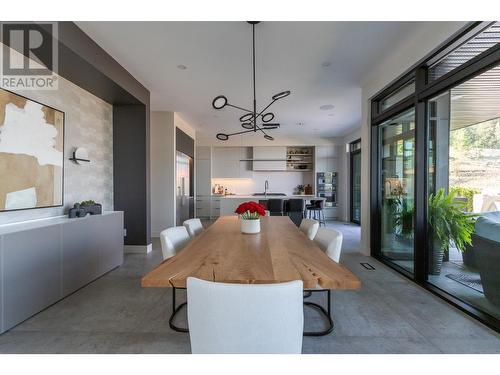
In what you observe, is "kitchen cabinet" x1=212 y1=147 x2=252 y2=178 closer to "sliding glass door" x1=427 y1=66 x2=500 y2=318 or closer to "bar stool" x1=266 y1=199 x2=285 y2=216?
"bar stool" x1=266 y1=199 x2=285 y2=216

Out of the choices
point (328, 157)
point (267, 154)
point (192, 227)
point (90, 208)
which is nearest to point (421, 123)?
point (192, 227)

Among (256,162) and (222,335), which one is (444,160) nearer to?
(222,335)

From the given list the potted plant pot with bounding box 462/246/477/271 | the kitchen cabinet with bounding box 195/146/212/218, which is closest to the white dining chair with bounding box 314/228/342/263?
the potted plant pot with bounding box 462/246/477/271

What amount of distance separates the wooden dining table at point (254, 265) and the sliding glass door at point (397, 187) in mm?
1920

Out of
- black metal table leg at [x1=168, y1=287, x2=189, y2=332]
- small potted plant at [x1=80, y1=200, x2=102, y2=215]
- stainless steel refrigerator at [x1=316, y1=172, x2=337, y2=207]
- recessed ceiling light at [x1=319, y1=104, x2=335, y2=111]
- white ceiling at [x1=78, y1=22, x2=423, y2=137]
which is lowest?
black metal table leg at [x1=168, y1=287, x2=189, y2=332]

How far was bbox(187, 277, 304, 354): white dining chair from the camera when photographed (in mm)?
993

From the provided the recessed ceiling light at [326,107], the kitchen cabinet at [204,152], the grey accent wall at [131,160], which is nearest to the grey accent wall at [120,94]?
the grey accent wall at [131,160]

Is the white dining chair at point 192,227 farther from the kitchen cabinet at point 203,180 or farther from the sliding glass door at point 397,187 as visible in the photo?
the kitchen cabinet at point 203,180

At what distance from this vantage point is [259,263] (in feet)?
4.74

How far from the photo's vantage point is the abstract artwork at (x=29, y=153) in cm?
225

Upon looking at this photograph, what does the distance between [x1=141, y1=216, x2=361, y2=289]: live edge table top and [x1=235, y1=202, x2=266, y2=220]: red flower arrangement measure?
24 cm

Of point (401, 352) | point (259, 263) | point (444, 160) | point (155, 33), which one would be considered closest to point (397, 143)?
point (444, 160)

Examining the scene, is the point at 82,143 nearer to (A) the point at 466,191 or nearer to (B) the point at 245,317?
(B) the point at 245,317

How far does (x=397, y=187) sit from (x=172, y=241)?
3180 millimetres
